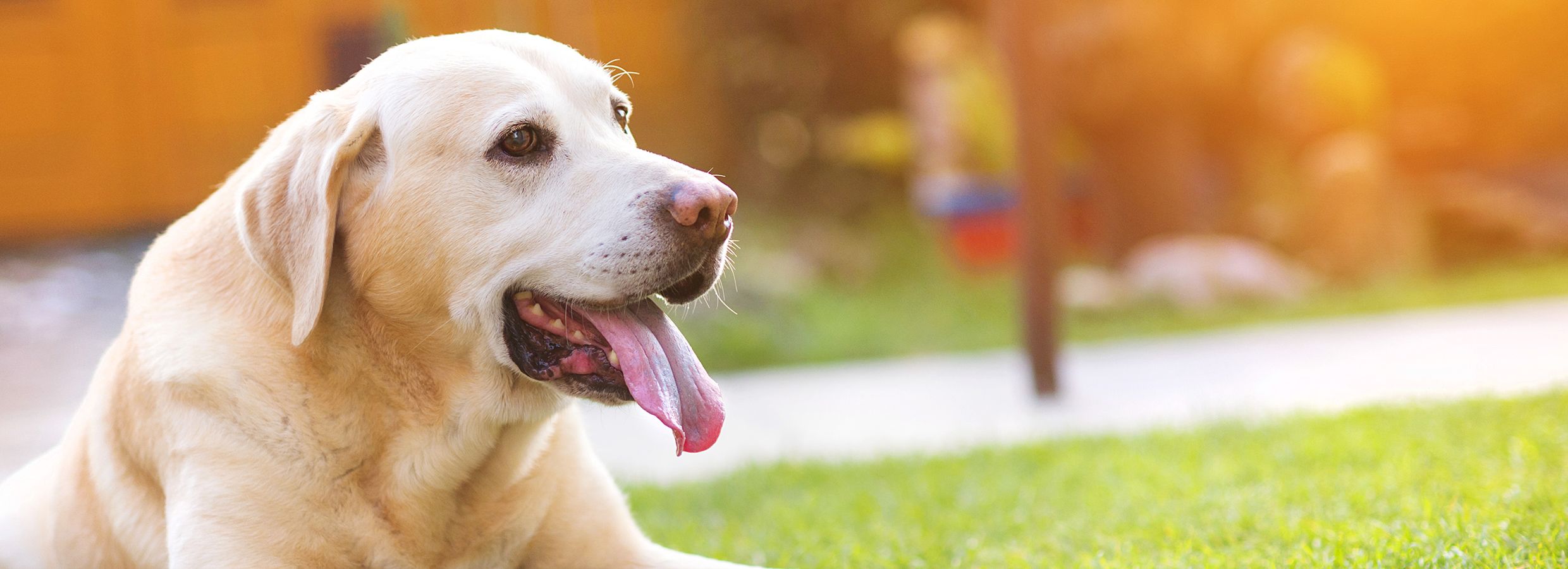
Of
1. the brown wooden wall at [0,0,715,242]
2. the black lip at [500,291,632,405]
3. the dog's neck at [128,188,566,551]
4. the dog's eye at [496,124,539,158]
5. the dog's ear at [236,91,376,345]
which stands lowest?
the brown wooden wall at [0,0,715,242]

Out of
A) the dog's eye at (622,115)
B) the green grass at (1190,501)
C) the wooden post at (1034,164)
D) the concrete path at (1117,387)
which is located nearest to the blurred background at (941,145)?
the concrete path at (1117,387)

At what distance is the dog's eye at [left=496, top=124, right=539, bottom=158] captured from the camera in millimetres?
2170

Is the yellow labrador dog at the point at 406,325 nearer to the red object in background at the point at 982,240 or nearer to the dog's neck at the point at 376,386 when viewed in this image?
Result: the dog's neck at the point at 376,386

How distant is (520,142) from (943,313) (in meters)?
5.80

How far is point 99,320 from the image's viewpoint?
22.4 feet

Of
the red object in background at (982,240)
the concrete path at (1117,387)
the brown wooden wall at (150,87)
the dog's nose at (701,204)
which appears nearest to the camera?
the dog's nose at (701,204)

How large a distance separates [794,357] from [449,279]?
14.3 ft

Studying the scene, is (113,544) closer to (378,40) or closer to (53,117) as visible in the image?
(378,40)

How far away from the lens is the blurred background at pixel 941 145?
7.55 metres

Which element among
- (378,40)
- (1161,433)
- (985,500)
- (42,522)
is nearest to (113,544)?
(42,522)

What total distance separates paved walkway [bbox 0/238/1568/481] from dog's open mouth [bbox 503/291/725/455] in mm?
1860

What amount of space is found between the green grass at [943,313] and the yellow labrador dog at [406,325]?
11.6ft

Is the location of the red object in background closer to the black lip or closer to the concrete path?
the concrete path

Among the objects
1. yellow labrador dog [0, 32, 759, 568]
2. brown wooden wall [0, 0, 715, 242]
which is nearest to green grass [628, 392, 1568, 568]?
yellow labrador dog [0, 32, 759, 568]
